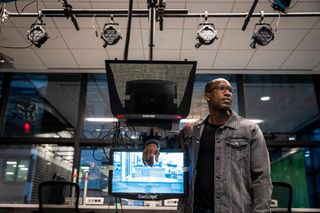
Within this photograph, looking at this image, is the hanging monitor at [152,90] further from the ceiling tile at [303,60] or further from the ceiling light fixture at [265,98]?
the ceiling light fixture at [265,98]

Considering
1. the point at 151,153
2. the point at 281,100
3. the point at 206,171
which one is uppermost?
the point at 281,100

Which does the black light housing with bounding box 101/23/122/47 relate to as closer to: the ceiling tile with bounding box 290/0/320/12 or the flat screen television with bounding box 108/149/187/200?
the flat screen television with bounding box 108/149/187/200

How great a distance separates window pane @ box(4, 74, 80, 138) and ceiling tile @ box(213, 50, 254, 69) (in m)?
2.45

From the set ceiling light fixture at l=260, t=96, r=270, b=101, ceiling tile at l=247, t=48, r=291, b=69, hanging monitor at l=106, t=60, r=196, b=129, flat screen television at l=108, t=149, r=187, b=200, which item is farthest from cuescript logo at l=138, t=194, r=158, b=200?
ceiling light fixture at l=260, t=96, r=270, b=101

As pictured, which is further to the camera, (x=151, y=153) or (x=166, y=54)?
(x=166, y=54)

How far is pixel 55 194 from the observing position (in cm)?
351

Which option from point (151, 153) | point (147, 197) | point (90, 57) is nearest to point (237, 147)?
point (151, 153)

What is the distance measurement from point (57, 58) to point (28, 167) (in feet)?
6.06

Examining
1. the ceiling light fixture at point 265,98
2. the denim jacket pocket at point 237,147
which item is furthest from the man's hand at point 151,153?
the ceiling light fixture at point 265,98

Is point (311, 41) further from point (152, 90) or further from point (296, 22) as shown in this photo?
point (152, 90)

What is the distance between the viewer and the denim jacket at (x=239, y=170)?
1516mm

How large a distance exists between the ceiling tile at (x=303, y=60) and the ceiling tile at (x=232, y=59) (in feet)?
2.08

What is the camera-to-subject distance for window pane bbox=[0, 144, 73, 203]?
188 inches

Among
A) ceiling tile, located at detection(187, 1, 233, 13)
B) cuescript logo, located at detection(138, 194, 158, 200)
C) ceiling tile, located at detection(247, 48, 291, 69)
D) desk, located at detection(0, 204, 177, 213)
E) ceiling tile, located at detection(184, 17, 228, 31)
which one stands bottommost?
desk, located at detection(0, 204, 177, 213)
